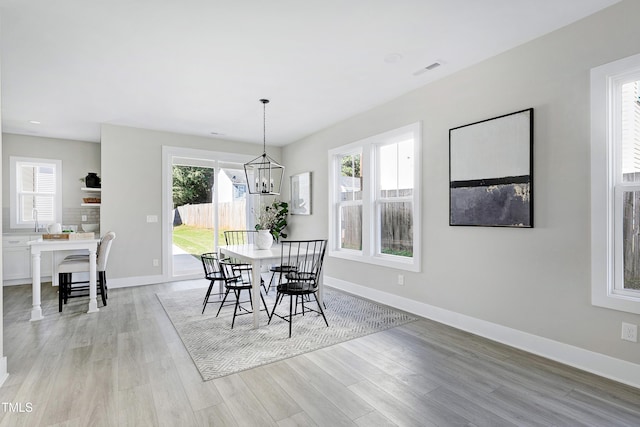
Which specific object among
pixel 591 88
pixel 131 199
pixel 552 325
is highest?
pixel 591 88

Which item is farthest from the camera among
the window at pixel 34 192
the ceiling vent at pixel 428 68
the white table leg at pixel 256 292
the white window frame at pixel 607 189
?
the window at pixel 34 192

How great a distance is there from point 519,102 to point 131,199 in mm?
5489

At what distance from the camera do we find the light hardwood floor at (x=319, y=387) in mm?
1831

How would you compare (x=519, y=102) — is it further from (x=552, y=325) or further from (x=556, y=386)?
(x=556, y=386)

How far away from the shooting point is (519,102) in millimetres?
2748

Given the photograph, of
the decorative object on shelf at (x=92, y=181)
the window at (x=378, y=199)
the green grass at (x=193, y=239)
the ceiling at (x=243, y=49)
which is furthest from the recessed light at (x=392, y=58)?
the decorative object on shelf at (x=92, y=181)

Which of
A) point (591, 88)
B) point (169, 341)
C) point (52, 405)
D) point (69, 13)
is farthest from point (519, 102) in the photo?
point (52, 405)

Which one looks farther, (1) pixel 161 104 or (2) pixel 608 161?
(1) pixel 161 104

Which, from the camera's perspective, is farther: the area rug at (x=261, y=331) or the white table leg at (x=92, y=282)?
the white table leg at (x=92, y=282)

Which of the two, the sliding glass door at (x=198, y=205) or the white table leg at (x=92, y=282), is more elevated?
the sliding glass door at (x=198, y=205)

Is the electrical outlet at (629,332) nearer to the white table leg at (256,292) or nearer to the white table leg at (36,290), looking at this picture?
the white table leg at (256,292)

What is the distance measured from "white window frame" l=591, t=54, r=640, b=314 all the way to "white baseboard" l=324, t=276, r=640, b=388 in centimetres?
40

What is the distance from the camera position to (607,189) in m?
2.24

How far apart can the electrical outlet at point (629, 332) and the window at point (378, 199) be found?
5.75 feet
